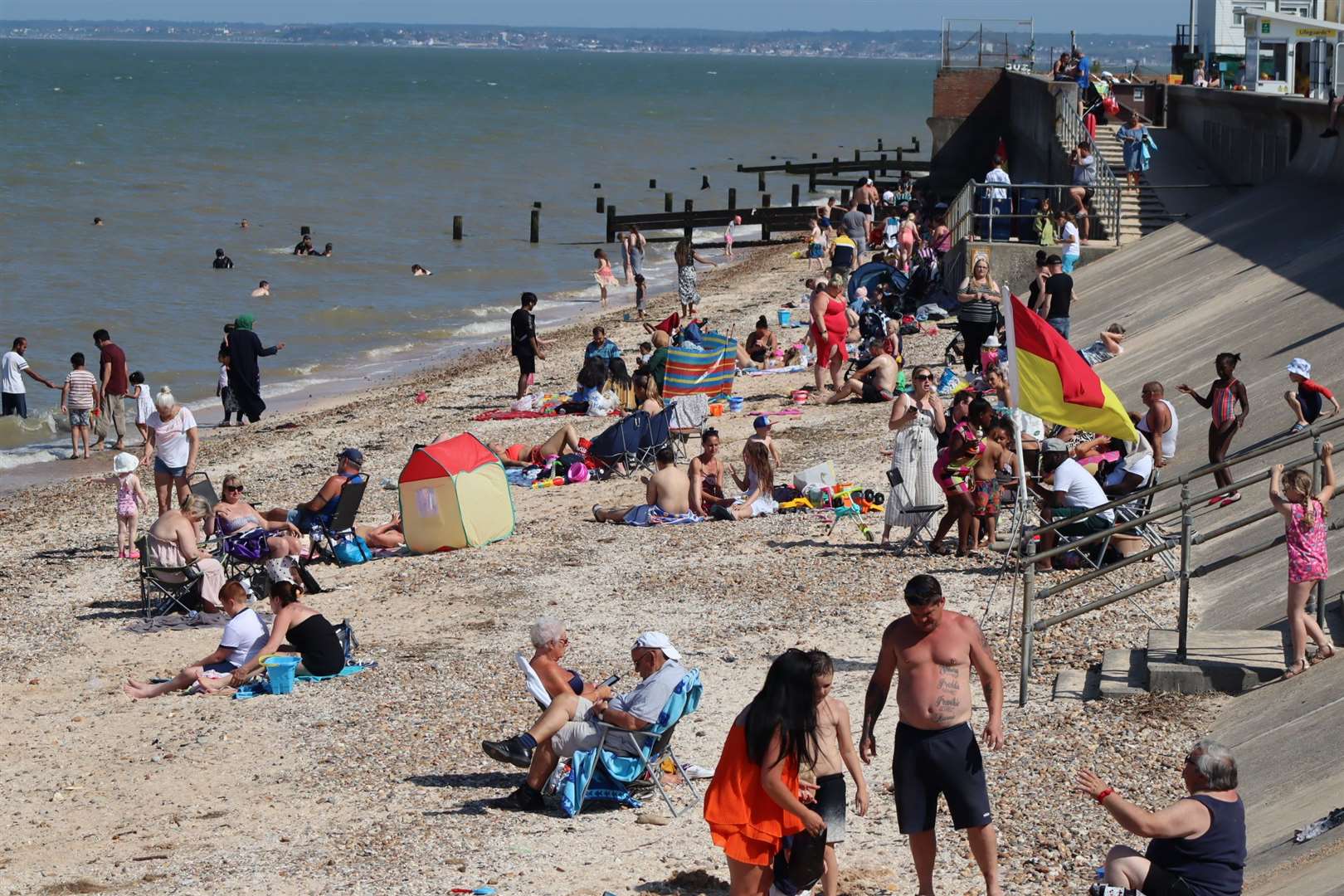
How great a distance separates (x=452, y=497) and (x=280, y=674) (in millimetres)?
3720

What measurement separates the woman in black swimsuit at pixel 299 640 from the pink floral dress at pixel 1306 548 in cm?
578

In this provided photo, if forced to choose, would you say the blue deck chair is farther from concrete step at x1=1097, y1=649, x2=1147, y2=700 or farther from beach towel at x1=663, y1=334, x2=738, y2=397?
beach towel at x1=663, y1=334, x2=738, y2=397

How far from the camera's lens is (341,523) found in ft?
44.9

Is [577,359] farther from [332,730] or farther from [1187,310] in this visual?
[332,730]

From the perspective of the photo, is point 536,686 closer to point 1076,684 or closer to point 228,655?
point 1076,684

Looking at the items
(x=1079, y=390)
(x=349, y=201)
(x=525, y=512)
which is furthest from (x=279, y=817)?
(x=349, y=201)

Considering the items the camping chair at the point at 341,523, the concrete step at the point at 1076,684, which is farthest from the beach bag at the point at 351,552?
the concrete step at the point at 1076,684

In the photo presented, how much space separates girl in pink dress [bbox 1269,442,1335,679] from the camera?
8.21 metres

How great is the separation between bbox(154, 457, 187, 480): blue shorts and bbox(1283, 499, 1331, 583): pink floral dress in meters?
9.55

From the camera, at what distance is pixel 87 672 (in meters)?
11.3

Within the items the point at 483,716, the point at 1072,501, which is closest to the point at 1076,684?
the point at 1072,501

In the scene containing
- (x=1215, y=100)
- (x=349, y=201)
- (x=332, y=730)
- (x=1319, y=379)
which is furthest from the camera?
(x=349, y=201)

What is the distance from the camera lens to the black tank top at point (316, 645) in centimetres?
1039

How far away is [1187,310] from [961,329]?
8.13 feet
